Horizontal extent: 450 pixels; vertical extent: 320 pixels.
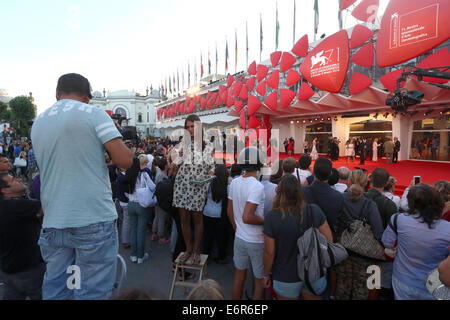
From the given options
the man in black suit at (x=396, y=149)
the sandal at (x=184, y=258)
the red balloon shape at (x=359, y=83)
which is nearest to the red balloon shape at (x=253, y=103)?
the red balloon shape at (x=359, y=83)

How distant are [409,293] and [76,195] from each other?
2.94 meters

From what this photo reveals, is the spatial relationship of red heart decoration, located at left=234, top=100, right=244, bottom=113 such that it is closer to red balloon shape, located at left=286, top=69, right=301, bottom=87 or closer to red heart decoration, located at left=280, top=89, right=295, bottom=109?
red heart decoration, located at left=280, top=89, right=295, bottom=109

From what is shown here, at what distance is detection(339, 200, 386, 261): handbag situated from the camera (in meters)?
2.56

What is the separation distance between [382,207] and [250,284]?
2144 millimetres

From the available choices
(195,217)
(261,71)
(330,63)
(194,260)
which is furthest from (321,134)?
(194,260)

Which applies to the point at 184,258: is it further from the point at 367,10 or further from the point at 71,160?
the point at 367,10

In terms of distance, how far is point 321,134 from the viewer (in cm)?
2191

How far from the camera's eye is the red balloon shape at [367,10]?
11961 mm

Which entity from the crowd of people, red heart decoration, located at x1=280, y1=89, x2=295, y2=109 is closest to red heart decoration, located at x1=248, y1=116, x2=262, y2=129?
red heart decoration, located at x1=280, y1=89, x2=295, y2=109

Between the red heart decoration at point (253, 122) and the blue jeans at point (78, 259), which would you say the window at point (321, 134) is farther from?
the blue jeans at point (78, 259)

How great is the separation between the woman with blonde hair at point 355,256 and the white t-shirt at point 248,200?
0.98m

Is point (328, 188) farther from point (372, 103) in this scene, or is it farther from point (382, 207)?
point (372, 103)

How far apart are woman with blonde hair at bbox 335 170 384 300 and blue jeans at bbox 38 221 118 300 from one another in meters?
2.49

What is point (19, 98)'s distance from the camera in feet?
161
